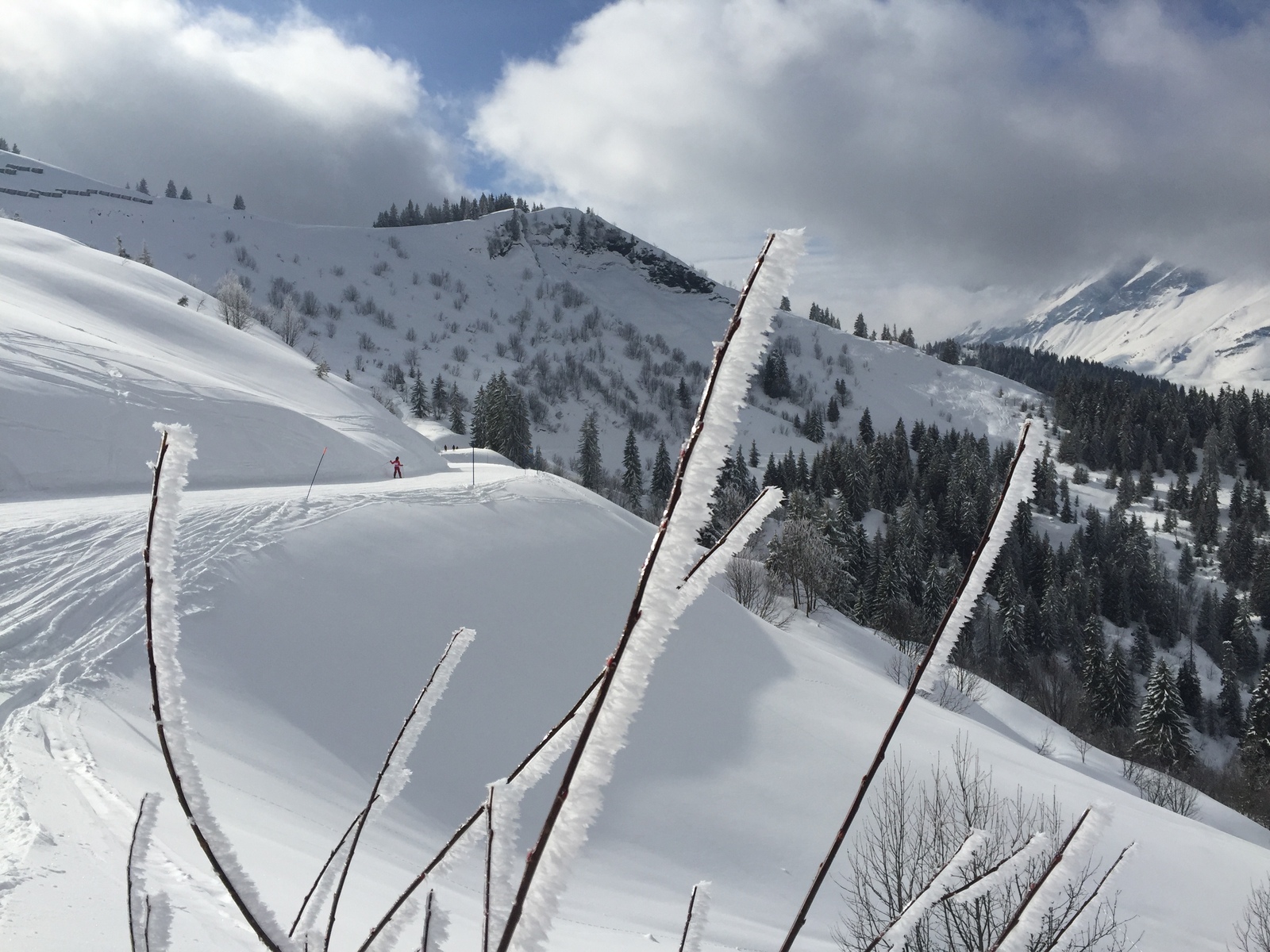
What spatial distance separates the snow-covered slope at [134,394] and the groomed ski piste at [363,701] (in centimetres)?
10

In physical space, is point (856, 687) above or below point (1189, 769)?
above

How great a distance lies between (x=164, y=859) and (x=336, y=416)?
20266 mm

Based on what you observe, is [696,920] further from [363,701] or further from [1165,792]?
[1165,792]

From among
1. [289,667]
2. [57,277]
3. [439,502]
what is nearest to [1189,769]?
[439,502]

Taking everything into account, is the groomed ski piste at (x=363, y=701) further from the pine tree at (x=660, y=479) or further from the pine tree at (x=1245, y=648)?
the pine tree at (x=1245, y=648)

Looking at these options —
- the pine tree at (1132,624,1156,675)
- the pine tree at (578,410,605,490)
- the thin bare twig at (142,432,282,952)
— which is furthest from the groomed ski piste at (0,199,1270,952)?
the pine tree at (1132,624,1156,675)

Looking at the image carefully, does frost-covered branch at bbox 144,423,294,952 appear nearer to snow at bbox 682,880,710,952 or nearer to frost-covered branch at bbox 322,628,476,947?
frost-covered branch at bbox 322,628,476,947

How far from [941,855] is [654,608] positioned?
8.95m

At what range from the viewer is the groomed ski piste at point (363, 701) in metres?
4.45

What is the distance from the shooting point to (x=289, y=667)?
8.55 metres

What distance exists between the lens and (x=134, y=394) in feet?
47.6

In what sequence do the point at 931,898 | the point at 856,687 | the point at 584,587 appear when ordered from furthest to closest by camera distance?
the point at 856,687 → the point at 584,587 → the point at 931,898

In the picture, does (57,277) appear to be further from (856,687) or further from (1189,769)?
(1189,769)

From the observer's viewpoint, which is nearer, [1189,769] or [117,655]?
[117,655]
